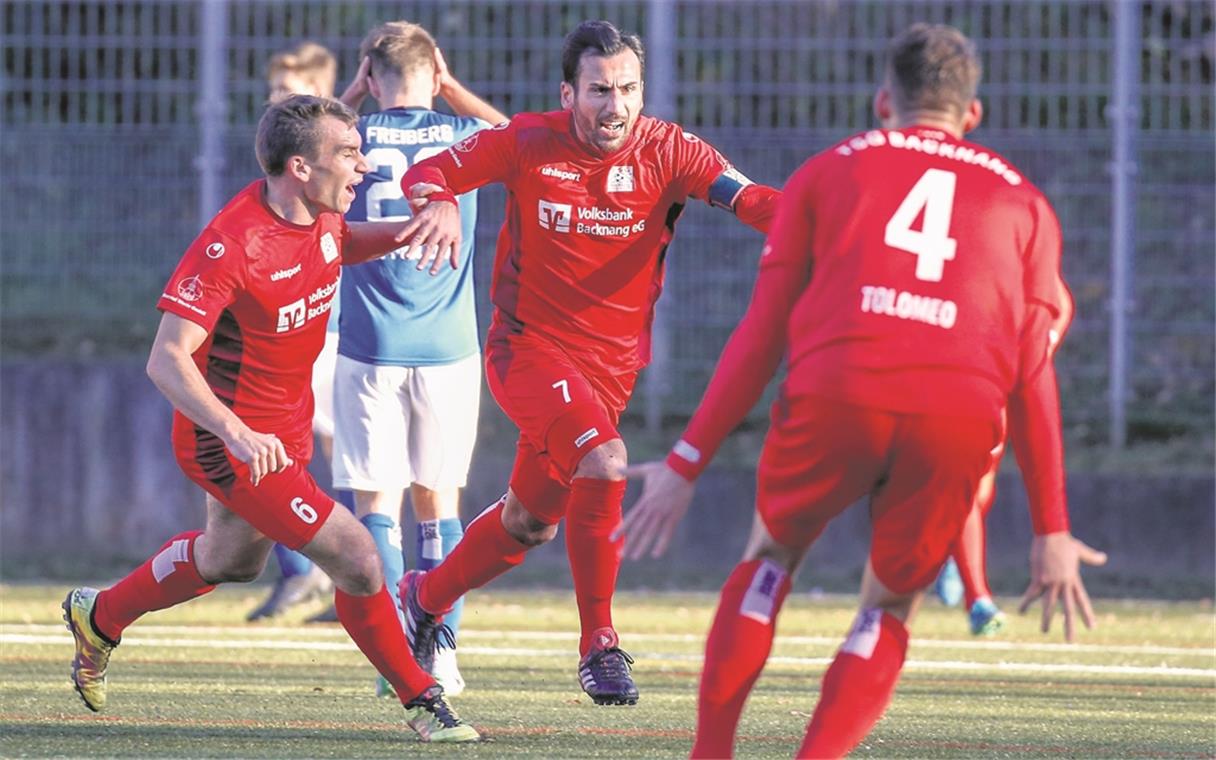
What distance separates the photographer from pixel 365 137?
872cm

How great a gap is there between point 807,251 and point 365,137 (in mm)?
3834

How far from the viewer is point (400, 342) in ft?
28.5

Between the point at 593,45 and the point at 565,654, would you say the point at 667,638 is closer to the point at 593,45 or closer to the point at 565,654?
the point at 565,654

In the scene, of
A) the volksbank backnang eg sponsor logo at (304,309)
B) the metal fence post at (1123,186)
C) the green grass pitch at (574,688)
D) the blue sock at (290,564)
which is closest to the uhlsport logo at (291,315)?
the volksbank backnang eg sponsor logo at (304,309)

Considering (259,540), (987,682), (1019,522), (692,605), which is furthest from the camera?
(1019,522)

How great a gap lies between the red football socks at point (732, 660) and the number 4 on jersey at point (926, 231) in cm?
84

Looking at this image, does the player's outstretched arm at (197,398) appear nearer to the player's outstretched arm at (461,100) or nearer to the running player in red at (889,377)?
the running player in red at (889,377)

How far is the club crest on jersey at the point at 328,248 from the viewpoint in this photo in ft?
22.4

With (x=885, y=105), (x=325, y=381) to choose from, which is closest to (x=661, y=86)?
(x=325, y=381)

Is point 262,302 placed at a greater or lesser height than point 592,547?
greater

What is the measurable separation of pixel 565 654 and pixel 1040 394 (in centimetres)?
470

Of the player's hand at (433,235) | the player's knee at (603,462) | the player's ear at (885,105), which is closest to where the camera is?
the player's ear at (885,105)

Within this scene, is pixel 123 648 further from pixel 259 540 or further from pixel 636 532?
pixel 636 532

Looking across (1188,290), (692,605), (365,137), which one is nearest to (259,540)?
(365,137)
